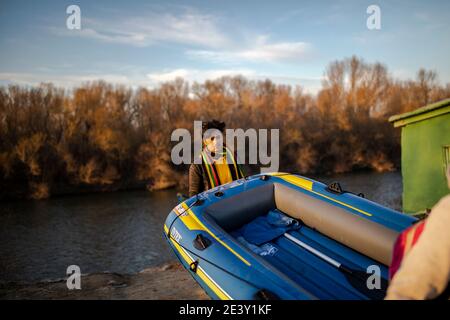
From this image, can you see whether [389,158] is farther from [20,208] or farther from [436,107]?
[20,208]

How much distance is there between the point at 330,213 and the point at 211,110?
2317 cm

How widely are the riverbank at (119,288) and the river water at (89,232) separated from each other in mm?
4222

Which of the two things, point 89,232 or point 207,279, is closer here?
point 207,279

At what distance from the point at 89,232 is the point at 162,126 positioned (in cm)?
1208

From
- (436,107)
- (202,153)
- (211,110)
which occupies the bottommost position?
(202,153)

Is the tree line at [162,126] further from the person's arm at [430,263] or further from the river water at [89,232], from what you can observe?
the person's arm at [430,263]

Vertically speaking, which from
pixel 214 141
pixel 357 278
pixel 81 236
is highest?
pixel 214 141

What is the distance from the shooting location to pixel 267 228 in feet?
10.3

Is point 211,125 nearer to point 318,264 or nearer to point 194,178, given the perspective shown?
point 194,178

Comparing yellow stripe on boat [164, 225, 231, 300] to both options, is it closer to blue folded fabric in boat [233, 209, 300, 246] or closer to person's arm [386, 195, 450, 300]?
blue folded fabric in boat [233, 209, 300, 246]

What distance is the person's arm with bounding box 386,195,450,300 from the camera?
101 cm

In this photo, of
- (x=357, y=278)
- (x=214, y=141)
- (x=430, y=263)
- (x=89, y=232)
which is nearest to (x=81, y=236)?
(x=89, y=232)
